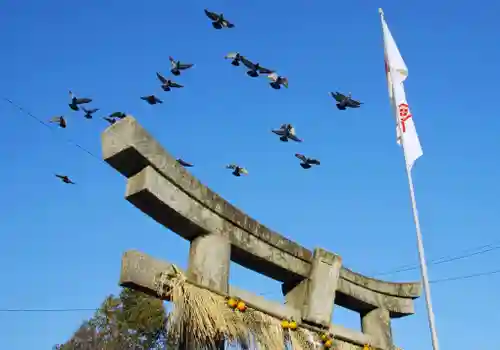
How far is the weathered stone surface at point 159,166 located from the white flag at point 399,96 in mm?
3351

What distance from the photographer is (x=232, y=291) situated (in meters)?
5.28

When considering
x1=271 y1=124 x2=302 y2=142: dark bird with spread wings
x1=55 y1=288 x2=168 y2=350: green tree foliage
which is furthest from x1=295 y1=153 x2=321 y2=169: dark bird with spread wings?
x1=55 y1=288 x2=168 y2=350: green tree foliage

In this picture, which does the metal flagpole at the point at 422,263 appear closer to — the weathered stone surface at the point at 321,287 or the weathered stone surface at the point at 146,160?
the weathered stone surface at the point at 321,287

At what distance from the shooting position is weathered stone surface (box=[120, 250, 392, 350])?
462 cm

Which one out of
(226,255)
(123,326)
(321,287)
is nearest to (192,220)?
(226,255)

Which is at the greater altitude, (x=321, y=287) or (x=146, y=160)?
(x=146, y=160)

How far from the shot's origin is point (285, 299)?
6.30 metres

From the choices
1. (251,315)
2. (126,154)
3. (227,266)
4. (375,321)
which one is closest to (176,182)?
(126,154)

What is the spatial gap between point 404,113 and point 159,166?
5.21 meters

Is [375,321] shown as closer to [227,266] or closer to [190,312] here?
[227,266]

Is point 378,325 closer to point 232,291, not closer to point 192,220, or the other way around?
point 232,291

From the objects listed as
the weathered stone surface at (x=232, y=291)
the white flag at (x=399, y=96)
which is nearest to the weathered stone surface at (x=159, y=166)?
the weathered stone surface at (x=232, y=291)

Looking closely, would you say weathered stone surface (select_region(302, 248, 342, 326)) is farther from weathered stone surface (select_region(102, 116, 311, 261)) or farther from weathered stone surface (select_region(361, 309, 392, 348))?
weathered stone surface (select_region(102, 116, 311, 261))

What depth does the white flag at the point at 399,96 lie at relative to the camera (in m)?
8.66
